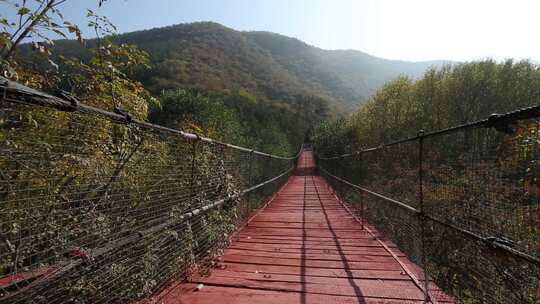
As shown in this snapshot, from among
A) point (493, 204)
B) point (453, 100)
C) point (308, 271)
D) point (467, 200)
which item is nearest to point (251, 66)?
point (453, 100)

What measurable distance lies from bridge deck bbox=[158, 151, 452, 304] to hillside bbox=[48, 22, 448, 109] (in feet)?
45.7

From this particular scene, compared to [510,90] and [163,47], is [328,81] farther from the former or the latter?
[510,90]

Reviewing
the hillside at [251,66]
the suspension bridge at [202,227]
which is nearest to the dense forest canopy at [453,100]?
the hillside at [251,66]

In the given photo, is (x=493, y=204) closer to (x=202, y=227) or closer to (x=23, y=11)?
(x=202, y=227)

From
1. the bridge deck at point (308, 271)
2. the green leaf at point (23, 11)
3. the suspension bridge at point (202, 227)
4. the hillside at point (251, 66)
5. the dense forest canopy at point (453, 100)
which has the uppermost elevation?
the hillside at point (251, 66)

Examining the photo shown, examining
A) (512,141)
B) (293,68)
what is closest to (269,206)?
(512,141)

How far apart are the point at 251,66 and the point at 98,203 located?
68098mm

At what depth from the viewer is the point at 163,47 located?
180 feet

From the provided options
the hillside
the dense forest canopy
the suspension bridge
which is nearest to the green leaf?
the suspension bridge

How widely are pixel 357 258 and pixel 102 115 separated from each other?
268 centimetres

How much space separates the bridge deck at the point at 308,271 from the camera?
2160 millimetres

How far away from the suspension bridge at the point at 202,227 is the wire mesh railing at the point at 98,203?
0.6 inches

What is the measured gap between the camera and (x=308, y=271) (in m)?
2.68

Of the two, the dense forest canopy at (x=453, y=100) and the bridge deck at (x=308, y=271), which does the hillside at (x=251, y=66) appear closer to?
the dense forest canopy at (x=453, y=100)
